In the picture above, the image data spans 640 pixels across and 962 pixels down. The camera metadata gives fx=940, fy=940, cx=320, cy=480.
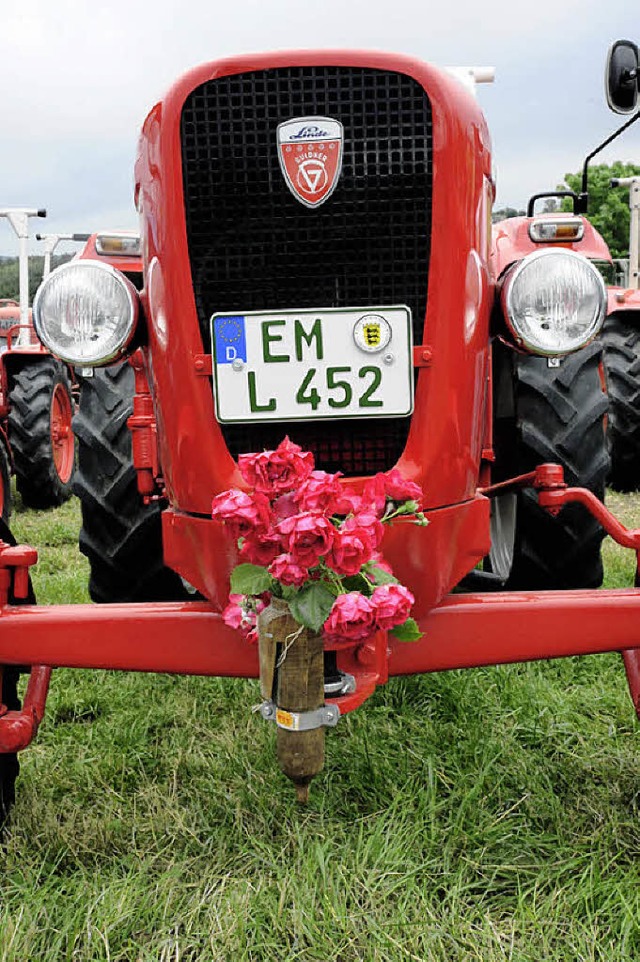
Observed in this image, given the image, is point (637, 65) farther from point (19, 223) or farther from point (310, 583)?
point (19, 223)

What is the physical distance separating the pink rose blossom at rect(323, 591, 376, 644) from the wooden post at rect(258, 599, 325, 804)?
49 millimetres

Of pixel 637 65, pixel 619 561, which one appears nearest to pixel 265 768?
pixel 619 561

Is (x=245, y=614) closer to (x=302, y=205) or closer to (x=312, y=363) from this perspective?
(x=312, y=363)

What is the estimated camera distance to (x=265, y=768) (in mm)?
2367

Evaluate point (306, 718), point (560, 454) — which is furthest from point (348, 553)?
point (560, 454)

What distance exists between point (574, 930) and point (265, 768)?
886 millimetres

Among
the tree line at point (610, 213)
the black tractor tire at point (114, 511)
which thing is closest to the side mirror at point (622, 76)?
the black tractor tire at point (114, 511)

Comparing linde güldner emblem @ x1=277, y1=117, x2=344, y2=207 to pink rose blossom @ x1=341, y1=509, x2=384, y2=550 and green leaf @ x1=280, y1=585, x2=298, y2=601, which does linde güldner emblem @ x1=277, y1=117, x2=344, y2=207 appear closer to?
pink rose blossom @ x1=341, y1=509, x2=384, y2=550

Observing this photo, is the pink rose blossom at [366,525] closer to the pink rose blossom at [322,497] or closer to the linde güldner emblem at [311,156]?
the pink rose blossom at [322,497]

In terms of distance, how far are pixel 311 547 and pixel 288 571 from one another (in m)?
0.06

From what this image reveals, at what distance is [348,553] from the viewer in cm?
158

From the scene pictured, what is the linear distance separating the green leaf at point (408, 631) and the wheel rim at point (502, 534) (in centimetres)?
125

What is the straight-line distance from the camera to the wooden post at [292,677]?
1.63 m

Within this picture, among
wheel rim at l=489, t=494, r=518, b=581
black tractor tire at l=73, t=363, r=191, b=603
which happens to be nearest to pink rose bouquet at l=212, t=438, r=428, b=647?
black tractor tire at l=73, t=363, r=191, b=603
